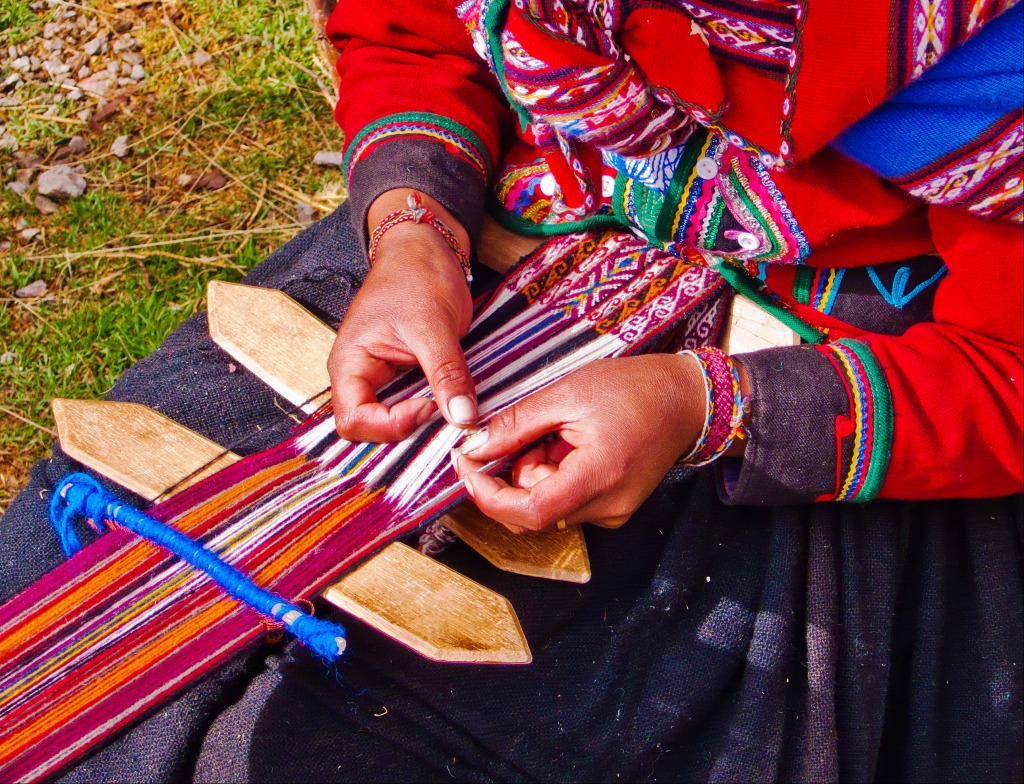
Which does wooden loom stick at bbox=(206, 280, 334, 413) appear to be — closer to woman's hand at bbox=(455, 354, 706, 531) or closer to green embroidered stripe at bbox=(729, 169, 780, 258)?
woman's hand at bbox=(455, 354, 706, 531)

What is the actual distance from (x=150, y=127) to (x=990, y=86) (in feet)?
8.52

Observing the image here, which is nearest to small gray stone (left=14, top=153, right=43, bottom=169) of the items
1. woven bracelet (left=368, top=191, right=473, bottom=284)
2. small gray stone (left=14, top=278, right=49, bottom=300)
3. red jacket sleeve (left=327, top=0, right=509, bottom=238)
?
small gray stone (left=14, top=278, right=49, bottom=300)

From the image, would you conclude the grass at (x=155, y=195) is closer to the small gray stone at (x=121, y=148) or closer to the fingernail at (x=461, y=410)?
the small gray stone at (x=121, y=148)

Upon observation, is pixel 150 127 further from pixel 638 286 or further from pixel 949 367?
pixel 949 367

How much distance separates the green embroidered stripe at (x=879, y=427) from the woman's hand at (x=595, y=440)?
0.23 meters

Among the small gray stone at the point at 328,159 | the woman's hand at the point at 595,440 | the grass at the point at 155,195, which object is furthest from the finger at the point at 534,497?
the small gray stone at the point at 328,159

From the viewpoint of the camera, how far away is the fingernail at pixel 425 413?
126 centimetres

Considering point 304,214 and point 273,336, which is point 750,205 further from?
point 304,214

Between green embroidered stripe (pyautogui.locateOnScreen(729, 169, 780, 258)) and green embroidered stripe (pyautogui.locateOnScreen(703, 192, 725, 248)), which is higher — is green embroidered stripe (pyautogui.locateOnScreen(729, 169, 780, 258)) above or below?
above

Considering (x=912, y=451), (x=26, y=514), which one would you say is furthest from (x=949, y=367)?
(x=26, y=514)

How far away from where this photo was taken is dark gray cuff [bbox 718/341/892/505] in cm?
120

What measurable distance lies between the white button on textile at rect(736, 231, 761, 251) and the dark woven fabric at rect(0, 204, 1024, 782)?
0.34m

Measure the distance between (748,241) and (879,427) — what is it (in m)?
0.33

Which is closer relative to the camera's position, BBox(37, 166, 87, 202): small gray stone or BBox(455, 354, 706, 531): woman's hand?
BBox(455, 354, 706, 531): woman's hand
